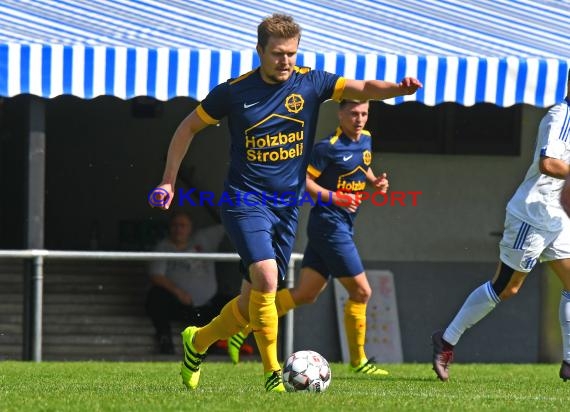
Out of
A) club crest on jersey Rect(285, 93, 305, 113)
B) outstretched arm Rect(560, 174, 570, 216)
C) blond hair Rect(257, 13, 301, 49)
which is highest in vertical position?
blond hair Rect(257, 13, 301, 49)

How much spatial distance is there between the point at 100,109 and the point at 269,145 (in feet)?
32.8

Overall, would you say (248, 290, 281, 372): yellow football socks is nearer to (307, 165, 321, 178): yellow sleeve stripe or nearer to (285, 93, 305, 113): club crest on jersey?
(285, 93, 305, 113): club crest on jersey

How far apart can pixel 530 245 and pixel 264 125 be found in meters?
2.34

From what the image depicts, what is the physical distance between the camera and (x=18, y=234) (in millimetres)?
18078

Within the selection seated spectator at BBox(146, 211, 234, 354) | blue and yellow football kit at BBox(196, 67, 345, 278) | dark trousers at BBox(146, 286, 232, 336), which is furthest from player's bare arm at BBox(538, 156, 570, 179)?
dark trousers at BBox(146, 286, 232, 336)

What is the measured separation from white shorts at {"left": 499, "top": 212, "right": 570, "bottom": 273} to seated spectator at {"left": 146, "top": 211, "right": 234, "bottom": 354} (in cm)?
525

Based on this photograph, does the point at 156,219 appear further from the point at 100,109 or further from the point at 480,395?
the point at 480,395

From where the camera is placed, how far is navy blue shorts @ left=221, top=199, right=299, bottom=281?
7.96 metres

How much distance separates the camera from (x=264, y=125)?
8109mm

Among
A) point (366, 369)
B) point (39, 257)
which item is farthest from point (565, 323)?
point (39, 257)

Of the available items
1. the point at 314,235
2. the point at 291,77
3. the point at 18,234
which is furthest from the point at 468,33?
the point at 18,234

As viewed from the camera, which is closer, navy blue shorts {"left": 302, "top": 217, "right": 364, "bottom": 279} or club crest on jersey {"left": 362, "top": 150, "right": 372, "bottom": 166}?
navy blue shorts {"left": 302, "top": 217, "right": 364, "bottom": 279}

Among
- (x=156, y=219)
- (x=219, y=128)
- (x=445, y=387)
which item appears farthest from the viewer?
(x=156, y=219)

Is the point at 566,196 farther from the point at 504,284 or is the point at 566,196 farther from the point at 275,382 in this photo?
the point at 504,284
